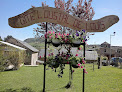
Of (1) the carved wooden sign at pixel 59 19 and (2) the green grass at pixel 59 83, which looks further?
(2) the green grass at pixel 59 83

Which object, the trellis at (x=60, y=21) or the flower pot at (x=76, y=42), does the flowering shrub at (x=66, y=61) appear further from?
the trellis at (x=60, y=21)

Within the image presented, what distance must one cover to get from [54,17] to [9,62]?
976 centimetres

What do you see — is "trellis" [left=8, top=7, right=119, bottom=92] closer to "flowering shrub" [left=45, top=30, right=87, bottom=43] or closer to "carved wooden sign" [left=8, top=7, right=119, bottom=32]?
"carved wooden sign" [left=8, top=7, right=119, bottom=32]

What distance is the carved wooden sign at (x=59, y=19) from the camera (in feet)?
15.8

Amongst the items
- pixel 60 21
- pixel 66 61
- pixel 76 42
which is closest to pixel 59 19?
pixel 60 21

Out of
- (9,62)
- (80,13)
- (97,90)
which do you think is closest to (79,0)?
(80,13)

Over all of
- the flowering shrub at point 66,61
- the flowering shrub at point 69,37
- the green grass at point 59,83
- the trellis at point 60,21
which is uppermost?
the trellis at point 60,21

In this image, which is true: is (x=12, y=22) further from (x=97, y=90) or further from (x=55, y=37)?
(x=97, y=90)

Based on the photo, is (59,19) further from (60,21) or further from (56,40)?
(56,40)

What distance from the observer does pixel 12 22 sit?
5.11 m

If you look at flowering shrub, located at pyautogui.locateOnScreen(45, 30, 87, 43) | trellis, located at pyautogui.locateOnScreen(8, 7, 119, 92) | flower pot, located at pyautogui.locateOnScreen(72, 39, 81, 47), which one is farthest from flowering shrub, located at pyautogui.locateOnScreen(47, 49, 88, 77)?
trellis, located at pyautogui.locateOnScreen(8, 7, 119, 92)

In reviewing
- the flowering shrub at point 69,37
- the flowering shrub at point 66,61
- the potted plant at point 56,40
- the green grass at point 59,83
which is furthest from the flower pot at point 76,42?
the green grass at point 59,83

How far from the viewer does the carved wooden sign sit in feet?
15.8

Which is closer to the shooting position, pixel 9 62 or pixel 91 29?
pixel 91 29
